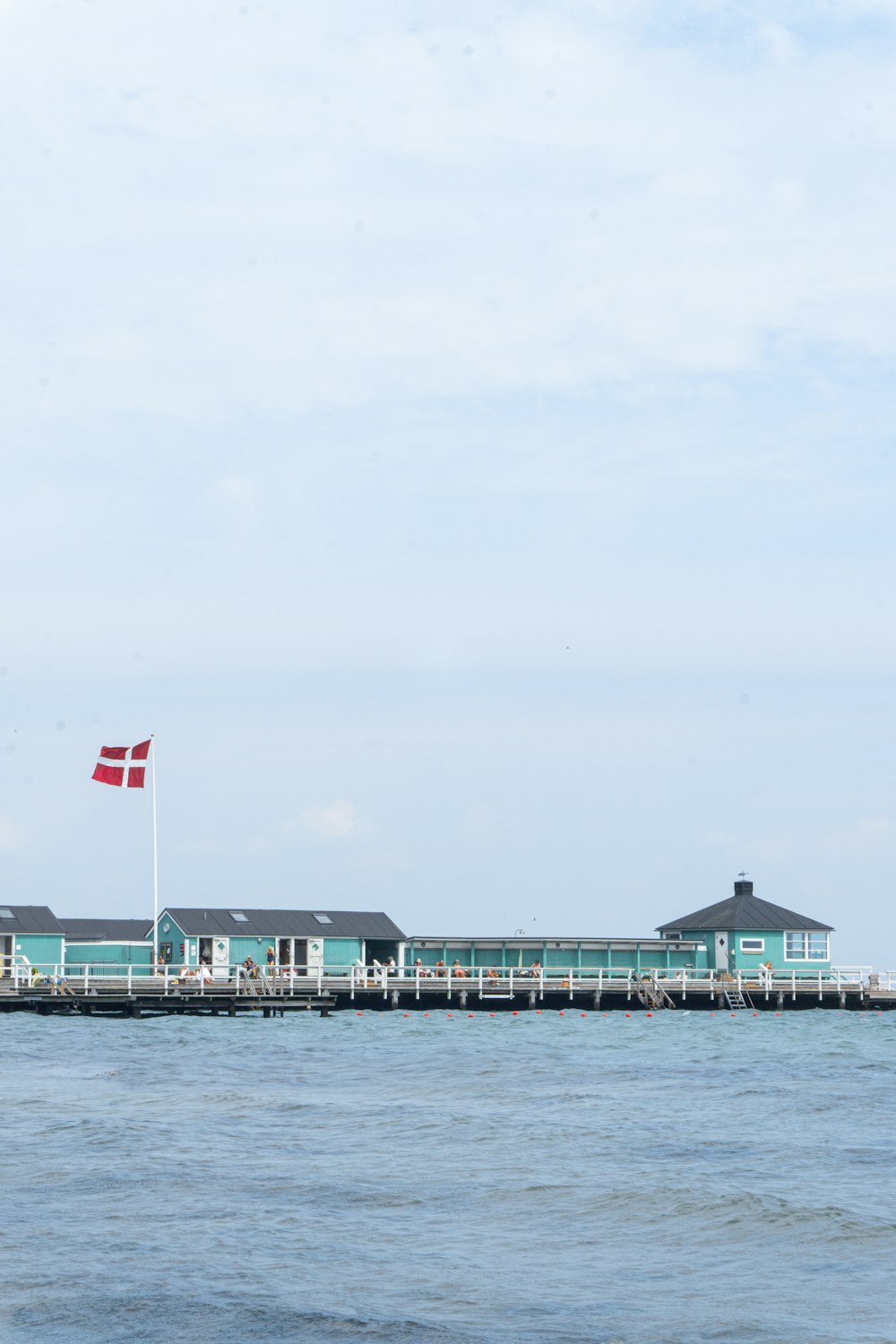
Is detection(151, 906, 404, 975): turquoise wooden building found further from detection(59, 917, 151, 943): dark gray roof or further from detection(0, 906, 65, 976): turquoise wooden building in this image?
detection(59, 917, 151, 943): dark gray roof

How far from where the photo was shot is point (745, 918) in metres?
67.8

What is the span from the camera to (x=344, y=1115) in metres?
29.2

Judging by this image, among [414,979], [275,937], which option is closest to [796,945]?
[414,979]

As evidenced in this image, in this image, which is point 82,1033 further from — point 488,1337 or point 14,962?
point 488,1337

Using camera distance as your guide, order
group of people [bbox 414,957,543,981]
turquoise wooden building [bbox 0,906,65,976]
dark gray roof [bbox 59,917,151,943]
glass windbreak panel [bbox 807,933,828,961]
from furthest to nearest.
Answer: dark gray roof [bbox 59,917,151,943] → glass windbreak panel [bbox 807,933,828,961] → turquoise wooden building [bbox 0,906,65,976] → group of people [bbox 414,957,543,981]

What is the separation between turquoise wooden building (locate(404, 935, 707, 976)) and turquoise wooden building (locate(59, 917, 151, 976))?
37.9 ft

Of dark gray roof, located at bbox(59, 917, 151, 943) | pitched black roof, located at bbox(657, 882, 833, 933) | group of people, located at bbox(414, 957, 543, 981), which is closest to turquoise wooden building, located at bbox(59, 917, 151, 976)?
dark gray roof, located at bbox(59, 917, 151, 943)

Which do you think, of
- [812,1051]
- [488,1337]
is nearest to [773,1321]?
[488,1337]

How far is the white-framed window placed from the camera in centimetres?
6781

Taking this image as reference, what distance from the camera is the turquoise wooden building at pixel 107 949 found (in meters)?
65.9

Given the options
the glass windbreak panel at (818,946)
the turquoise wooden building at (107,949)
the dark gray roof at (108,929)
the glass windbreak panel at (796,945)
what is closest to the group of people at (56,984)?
the turquoise wooden building at (107,949)

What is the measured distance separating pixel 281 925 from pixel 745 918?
19674 mm

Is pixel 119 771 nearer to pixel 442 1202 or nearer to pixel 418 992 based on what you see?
pixel 418 992

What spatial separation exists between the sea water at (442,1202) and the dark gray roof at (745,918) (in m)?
27.8
